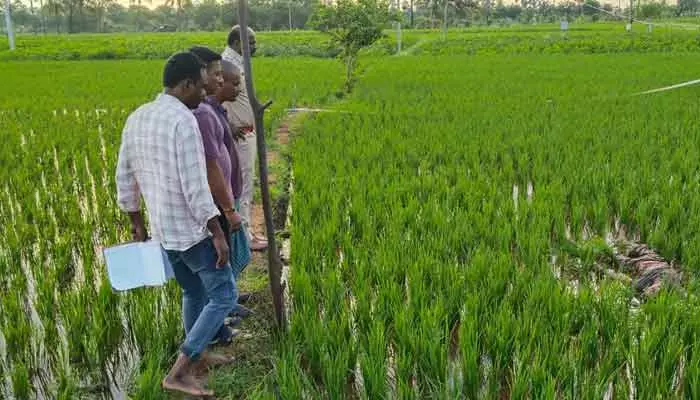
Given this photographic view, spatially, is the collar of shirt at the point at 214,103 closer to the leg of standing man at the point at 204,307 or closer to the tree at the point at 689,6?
the leg of standing man at the point at 204,307

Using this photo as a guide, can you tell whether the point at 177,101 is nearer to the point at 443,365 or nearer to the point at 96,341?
the point at 96,341

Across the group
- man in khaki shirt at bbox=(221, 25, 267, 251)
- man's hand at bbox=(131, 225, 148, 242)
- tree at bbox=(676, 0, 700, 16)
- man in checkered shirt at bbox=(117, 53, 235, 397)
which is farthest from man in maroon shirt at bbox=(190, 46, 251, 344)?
tree at bbox=(676, 0, 700, 16)

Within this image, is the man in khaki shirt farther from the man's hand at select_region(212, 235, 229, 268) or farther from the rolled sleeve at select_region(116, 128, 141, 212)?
the man's hand at select_region(212, 235, 229, 268)

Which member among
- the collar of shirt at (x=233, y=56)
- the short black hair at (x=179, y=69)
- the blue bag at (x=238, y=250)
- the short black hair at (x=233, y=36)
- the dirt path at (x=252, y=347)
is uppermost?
the short black hair at (x=233, y=36)

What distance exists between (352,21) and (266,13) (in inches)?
1554

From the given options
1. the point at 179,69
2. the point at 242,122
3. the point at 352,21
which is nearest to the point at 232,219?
the point at 179,69

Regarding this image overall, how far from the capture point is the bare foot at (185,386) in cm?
244

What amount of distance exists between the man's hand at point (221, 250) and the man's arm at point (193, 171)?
3.5 inches

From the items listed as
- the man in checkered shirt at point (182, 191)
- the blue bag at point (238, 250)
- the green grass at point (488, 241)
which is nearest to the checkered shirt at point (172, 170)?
the man in checkered shirt at point (182, 191)

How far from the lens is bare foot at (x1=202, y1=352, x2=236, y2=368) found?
2707 millimetres

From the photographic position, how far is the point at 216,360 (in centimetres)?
271

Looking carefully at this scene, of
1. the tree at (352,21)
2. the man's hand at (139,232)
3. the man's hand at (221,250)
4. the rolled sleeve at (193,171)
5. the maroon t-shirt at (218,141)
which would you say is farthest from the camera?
the tree at (352,21)

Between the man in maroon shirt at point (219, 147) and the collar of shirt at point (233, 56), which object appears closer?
the man in maroon shirt at point (219, 147)

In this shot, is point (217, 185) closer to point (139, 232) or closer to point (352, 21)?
point (139, 232)
